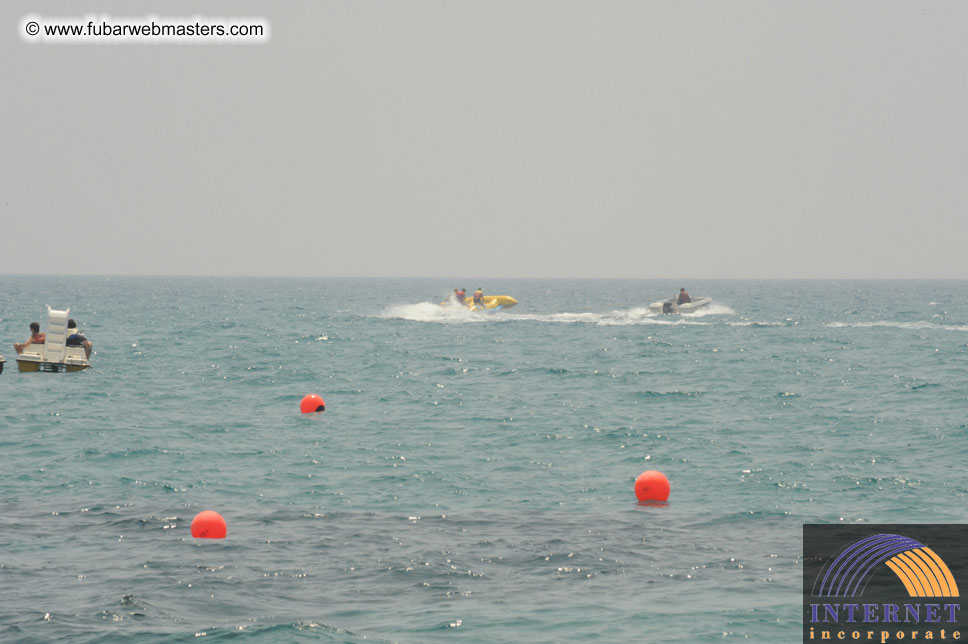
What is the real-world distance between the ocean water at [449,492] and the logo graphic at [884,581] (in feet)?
1.09

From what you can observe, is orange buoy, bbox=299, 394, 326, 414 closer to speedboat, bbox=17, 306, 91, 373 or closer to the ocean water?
the ocean water

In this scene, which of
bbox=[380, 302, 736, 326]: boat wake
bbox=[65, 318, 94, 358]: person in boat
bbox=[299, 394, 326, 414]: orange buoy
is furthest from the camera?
bbox=[380, 302, 736, 326]: boat wake

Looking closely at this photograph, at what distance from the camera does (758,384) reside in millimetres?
32906

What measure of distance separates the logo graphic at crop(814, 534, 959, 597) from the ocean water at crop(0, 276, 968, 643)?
51 centimetres

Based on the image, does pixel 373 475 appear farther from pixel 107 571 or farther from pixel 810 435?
pixel 810 435

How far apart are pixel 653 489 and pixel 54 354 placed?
2218cm

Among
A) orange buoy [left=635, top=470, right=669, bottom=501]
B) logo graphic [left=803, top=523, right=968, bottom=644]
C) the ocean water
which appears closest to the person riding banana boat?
the ocean water

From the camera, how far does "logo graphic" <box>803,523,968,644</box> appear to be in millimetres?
10570

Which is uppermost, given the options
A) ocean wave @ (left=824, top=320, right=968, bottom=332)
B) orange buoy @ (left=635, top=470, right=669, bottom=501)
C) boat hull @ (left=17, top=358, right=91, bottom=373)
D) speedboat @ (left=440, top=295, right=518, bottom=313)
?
speedboat @ (left=440, top=295, right=518, bottom=313)

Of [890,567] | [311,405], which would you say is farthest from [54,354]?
[890,567]

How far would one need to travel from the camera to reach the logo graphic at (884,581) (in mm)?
10570

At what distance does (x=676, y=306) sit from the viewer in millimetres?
64000

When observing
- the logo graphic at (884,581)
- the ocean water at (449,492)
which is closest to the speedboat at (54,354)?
the ocean water at (449,492)

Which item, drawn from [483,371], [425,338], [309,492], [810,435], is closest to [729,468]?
[810,435]
